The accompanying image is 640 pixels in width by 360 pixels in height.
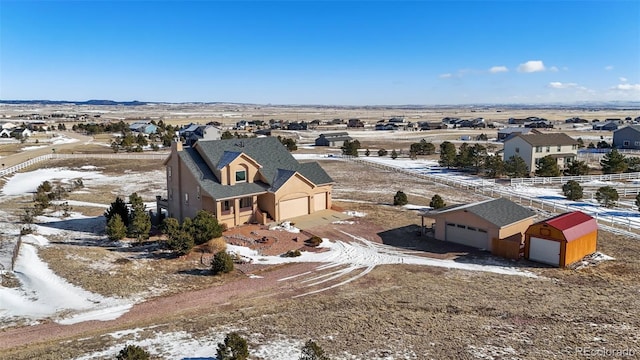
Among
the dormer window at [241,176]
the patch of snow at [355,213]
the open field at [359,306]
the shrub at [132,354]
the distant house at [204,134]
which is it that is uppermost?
the distant house at [204,134]

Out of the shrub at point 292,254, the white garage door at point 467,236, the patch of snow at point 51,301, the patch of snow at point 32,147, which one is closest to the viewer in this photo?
the patch of snow at point 51,301

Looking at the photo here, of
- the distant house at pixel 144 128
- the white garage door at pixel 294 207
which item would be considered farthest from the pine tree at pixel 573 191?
the distant house at pixel 144 128

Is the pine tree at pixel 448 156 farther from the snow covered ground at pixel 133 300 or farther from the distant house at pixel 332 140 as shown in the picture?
the distant house at pixel 332 140

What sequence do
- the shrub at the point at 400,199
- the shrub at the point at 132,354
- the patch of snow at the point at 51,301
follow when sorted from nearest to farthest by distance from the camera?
the shrub at the point at 132,354
the patch of snow at the point at 51,301
the shrub at the point at 400,199

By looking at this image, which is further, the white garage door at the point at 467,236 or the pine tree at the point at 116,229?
the pine tree at the point at 116,229

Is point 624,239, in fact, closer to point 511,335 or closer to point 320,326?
point 511,335

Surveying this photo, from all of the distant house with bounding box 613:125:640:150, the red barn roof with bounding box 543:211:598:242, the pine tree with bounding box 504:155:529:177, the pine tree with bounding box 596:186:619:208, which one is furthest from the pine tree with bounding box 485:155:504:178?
the distant house with bounding box 613:125:640:150

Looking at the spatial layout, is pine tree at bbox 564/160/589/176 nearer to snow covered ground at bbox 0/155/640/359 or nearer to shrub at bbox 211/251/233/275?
snow covered ground at bbox 0/155/640/359
